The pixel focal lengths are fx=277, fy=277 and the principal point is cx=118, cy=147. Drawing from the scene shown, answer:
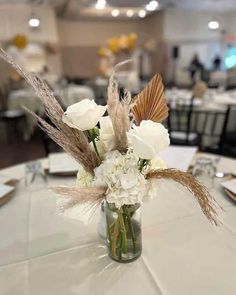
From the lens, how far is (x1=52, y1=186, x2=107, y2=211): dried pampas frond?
63 cm

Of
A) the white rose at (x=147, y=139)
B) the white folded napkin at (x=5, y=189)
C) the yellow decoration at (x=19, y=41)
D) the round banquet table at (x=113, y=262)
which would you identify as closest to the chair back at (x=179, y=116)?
the round banquet table at (x=113, y=262)

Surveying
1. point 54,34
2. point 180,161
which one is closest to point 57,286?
point 180,161

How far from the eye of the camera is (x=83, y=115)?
2.01ft

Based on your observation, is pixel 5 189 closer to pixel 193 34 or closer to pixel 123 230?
pixel 123 230

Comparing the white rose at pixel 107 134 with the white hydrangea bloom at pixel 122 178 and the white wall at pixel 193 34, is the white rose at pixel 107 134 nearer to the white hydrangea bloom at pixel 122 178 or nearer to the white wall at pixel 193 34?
the white hydrangea bloom at pixel 122 178

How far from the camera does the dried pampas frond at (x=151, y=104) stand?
0.69 meters

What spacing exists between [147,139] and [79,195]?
0.20 m

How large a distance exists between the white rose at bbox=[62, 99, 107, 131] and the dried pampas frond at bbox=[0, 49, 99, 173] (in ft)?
0.10

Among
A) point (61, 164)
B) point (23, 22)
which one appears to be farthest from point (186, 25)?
point (61, 164)

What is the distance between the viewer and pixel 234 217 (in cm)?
97

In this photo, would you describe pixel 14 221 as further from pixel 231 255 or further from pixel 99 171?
pixel 231 255

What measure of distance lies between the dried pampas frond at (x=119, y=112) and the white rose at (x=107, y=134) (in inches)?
0.6

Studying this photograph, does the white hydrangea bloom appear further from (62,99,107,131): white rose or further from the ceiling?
the ceiling

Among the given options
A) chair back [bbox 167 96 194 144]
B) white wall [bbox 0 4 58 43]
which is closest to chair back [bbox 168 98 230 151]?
chair back [bbox 167 96 194 144]
